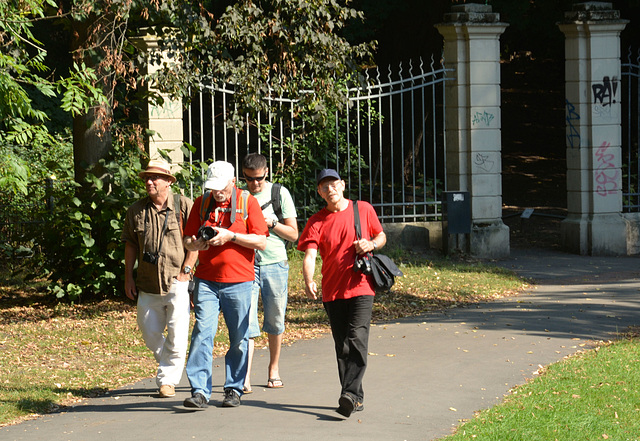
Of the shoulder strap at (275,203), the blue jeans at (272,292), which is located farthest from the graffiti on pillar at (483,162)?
the blue jeans at (272,292)

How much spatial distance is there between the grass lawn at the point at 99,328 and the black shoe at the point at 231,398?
1.23 meters

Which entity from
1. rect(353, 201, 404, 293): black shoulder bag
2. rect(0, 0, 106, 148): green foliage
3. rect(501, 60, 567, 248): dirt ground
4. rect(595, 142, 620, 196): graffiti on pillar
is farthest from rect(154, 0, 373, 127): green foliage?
rect(501, 60, 567, 248): dirt ground

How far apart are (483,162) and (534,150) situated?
16001mm

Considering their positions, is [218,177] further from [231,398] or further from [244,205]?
[231,398]

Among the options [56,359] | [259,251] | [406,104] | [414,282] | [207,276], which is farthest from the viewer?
[406,104]

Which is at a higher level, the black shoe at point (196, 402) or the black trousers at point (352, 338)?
the black trousers at point (352, 338)

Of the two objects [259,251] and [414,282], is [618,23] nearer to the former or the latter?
[414,282]

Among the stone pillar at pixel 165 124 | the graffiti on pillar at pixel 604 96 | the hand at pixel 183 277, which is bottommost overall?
the hand at pixel 183 277

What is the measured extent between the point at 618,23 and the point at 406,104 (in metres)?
7.60

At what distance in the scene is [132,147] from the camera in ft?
34.9

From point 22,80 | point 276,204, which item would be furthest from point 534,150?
point 276,204

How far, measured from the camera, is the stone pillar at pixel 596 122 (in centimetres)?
1444

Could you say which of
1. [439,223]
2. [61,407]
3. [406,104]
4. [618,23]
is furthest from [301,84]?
[406,104]

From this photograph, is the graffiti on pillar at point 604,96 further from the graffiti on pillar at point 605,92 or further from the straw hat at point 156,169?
the straw hat at point 156,169
